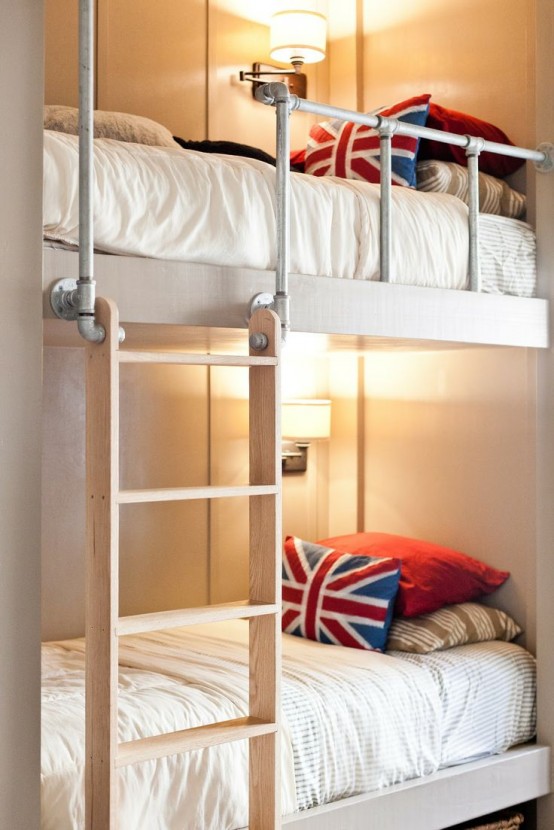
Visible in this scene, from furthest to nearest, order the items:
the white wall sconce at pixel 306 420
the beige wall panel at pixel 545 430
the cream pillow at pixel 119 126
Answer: the white wall sconce at pixel 306 420, the beige wall panel at pixel 545 430, the cream pillow at pixel 119 126

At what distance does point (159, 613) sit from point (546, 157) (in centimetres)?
194

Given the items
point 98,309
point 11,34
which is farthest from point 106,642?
point 11,34

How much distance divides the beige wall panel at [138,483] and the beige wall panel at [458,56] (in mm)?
1306

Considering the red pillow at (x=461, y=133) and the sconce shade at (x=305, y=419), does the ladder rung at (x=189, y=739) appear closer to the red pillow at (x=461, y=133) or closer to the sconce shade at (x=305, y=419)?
the sconce shade at (x=305, y=419)

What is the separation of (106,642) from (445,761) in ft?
4.44

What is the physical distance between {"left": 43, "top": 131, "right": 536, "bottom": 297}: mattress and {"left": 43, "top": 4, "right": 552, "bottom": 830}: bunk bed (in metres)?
0.02

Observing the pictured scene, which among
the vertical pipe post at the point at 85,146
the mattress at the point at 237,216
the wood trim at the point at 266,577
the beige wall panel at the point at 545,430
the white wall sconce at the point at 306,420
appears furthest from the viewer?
the white wall sconce at the point at 306,420

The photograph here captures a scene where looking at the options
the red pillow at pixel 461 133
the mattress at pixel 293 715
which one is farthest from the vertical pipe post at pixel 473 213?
the mattress at pixel 293 715

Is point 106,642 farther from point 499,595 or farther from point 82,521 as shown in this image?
point 499,595

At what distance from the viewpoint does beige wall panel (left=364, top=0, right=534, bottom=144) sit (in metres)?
3.61

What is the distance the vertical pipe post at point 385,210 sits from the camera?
2.86 m

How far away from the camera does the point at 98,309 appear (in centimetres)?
221

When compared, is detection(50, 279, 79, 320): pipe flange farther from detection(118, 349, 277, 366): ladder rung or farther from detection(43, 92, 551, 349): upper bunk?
detection(118, 349, 277, 366): ladder rung

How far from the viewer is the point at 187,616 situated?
2.29m
